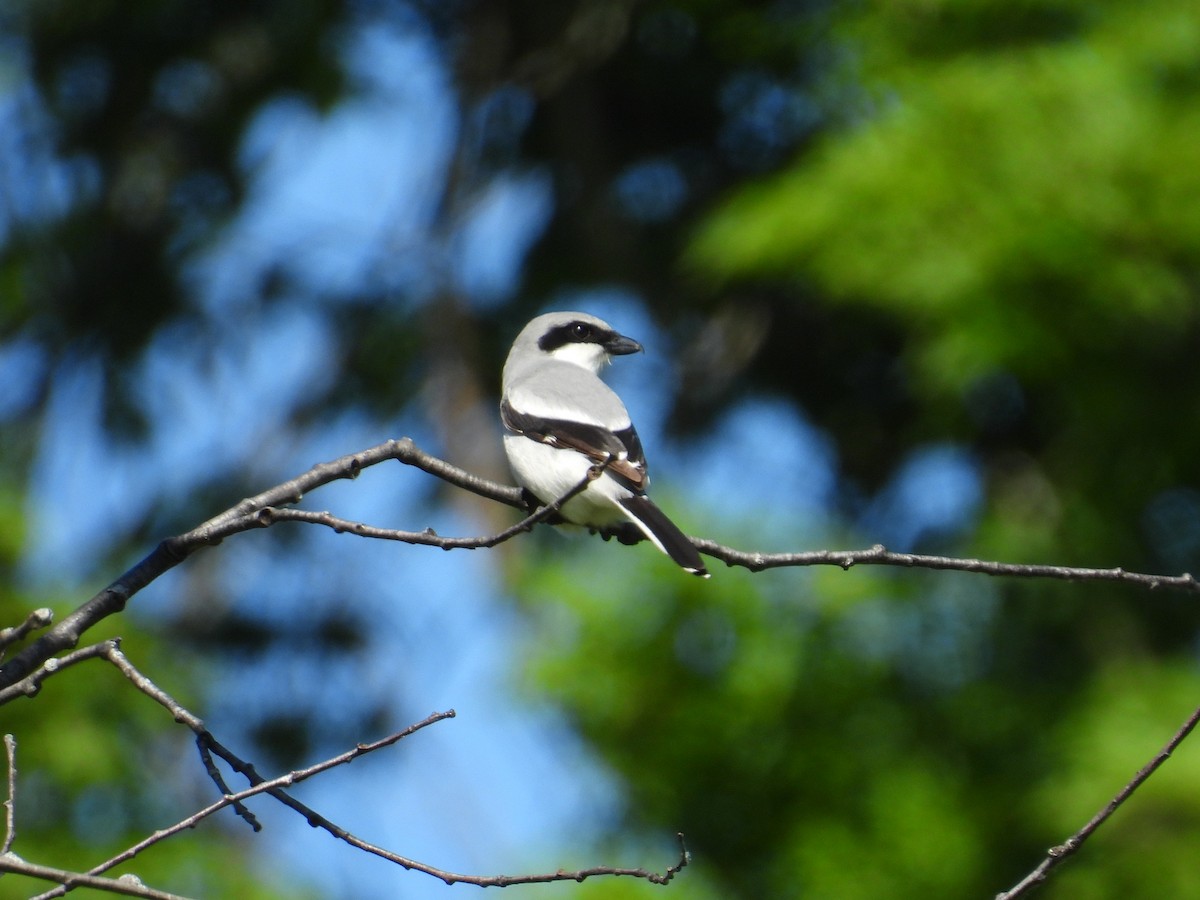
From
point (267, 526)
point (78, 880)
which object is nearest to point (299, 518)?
point (267, 526)

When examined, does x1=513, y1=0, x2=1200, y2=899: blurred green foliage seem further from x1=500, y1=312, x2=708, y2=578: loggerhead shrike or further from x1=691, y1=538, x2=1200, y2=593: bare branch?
x1=691, y1=538, x2=1200, y2=593: bare branch

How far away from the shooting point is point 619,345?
4.69 meters

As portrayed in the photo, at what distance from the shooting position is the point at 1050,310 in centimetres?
609

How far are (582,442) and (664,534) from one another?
0.67 m

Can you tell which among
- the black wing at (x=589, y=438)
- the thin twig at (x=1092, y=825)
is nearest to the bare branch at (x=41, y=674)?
the thin twig at (x=1092, y=825)

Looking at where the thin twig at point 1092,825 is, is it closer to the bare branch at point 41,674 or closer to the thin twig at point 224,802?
the thin twig at point 224,802

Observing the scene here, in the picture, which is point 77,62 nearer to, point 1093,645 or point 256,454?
point 256,454

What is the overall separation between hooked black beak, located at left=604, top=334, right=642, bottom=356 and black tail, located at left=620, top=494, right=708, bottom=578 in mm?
1204

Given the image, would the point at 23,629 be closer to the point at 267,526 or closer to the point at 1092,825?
the point at 267,526

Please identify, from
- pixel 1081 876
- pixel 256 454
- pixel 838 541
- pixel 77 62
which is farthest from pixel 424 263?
pixel 1081 876

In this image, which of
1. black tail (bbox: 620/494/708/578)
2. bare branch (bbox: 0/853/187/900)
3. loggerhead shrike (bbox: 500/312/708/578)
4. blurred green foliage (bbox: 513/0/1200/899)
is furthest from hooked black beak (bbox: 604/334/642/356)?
bare branch (bbox: 0/853/187/900)

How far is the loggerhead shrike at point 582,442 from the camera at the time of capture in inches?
137

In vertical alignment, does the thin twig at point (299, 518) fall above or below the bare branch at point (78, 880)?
above

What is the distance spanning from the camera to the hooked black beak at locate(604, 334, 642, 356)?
4.66 metres
